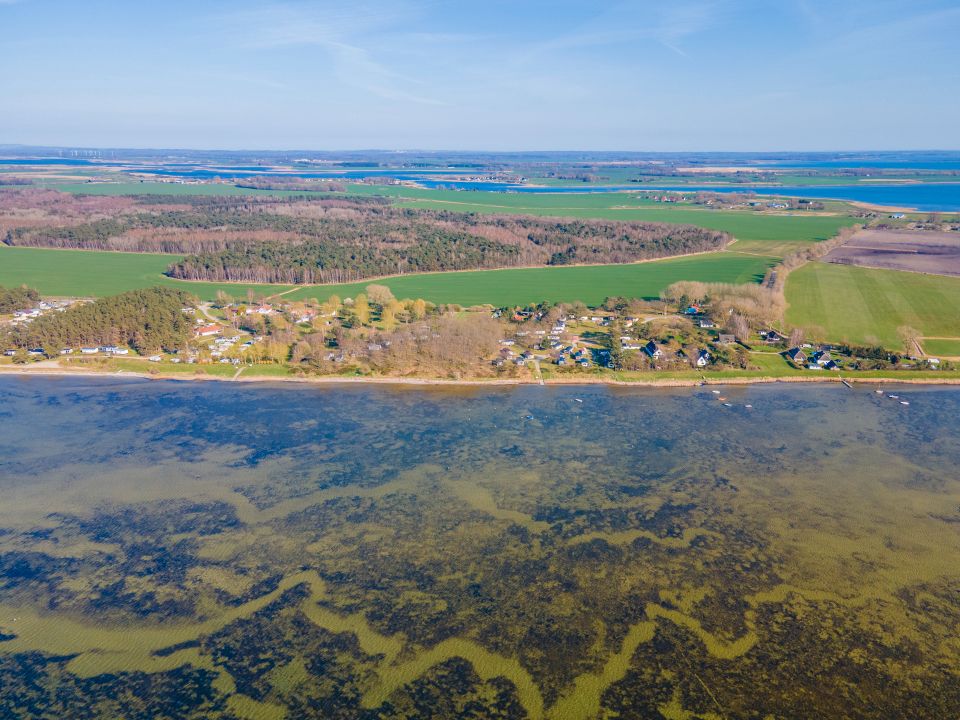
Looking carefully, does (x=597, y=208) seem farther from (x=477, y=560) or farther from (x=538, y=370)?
(x=477, y=560)

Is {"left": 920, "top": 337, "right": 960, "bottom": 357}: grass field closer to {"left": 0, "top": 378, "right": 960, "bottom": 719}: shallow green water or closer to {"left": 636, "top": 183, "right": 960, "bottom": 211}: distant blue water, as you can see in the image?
{"left": 0, "top": 378, "right": 960, "bottom": 719}: shallow green water

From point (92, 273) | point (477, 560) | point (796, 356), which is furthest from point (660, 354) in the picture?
point (92, 273)

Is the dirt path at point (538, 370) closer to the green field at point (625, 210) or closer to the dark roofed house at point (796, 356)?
the dark roofed house at point (796, 356)

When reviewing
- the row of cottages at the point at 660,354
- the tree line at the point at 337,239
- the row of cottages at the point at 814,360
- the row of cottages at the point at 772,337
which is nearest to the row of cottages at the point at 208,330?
the tree line at the point at 337,239

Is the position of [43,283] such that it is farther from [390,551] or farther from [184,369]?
[390,551]

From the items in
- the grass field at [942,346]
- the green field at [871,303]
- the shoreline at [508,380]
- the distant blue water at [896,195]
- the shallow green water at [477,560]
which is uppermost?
the distant blue water at [896,195]

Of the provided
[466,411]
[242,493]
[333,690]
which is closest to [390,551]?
[333,690]

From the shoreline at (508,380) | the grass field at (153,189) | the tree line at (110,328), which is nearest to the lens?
the shoreline at (508,380)
